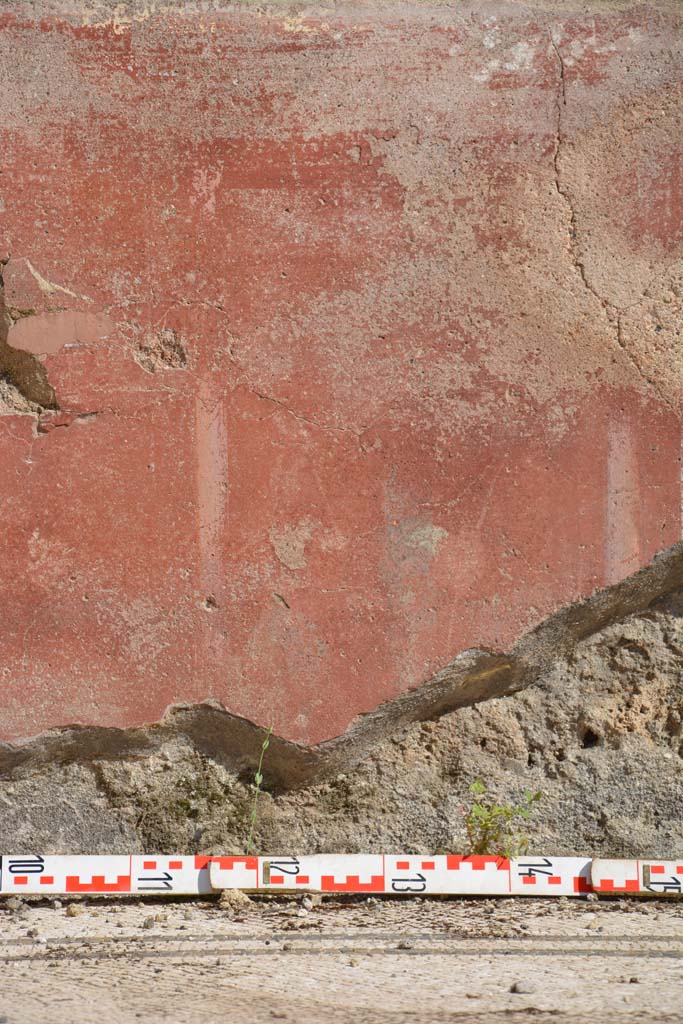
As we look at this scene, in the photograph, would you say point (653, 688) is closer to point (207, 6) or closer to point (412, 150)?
point (412, 150)

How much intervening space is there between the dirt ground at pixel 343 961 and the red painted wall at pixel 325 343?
0.55 meters

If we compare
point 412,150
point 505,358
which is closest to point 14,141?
point 412,150

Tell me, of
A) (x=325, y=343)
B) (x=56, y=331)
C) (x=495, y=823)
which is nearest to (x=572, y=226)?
(x=325, y=343)

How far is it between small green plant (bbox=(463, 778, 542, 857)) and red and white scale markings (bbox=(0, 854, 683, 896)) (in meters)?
0.05

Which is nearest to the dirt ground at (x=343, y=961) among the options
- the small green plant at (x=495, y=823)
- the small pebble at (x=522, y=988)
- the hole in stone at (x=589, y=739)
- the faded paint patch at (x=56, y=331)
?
the small pebble at (x=522, y=988)

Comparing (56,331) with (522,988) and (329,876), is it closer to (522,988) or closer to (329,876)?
(329,876)

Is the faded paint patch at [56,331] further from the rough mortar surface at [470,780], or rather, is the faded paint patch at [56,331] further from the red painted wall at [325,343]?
the rough mortar surface at [470,780]

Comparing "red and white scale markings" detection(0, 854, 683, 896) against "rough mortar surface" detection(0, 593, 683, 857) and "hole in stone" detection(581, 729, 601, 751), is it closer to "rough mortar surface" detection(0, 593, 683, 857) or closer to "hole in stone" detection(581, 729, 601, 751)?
"rough mortar surface" detection(0, 593, 683, 857)

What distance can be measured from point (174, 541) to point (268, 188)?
3.42 ft

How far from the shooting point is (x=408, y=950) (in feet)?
8.63

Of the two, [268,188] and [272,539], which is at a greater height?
[268,188]

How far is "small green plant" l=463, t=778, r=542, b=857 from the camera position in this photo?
9.87ft

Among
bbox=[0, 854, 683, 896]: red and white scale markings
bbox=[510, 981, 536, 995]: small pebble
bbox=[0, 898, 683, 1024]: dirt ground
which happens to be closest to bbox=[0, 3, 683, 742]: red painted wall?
bbox=[0, 854, 683, 896]: red and white scale markings

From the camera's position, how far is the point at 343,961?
2.55m
